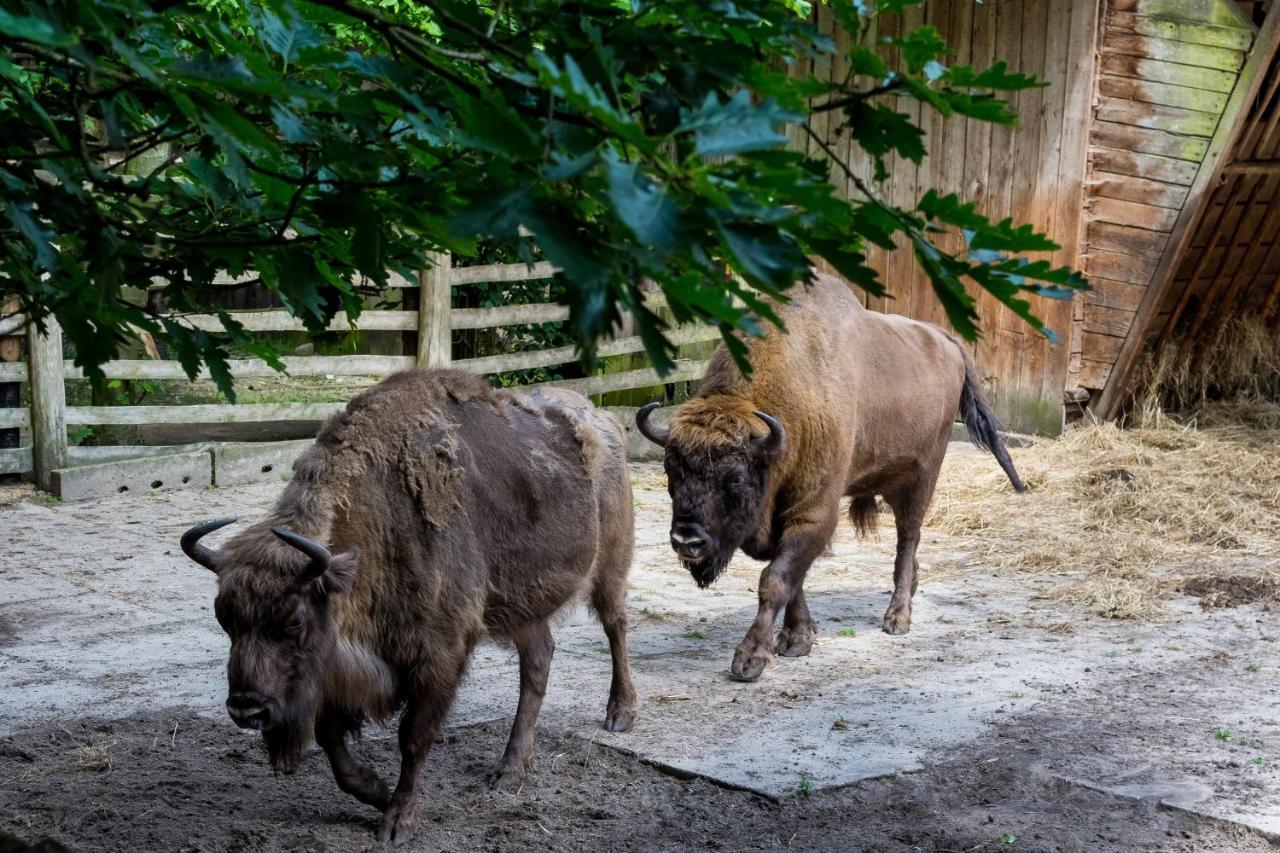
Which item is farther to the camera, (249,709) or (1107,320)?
(1107,320)

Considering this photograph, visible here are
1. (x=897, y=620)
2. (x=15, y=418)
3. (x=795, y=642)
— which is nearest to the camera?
(x=795, y=642)

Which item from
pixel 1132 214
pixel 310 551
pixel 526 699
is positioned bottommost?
pixel 526 699

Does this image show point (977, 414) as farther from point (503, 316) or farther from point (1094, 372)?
point (503, 316)

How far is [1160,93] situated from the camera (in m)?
11.0

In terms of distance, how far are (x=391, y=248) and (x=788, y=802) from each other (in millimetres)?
2462

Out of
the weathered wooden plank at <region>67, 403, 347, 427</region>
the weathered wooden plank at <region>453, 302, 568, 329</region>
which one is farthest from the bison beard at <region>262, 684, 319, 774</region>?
the weathered wooden plank at <region>453, 302, 568, 329</region>

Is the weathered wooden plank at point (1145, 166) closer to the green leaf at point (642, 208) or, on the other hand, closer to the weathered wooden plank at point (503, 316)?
the weathered wooden plank at point (503, 316)

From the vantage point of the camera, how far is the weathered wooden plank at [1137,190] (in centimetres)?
1091

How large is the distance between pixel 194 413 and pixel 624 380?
3662mm

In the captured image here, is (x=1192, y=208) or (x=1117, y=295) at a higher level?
(x=1192, y=208)

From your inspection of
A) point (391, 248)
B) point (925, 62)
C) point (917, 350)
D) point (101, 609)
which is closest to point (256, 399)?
point (101, 609)

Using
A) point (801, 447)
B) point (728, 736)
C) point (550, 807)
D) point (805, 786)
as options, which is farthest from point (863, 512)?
point (550, 807)

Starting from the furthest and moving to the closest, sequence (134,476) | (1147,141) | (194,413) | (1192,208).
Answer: (1147,141) → (1192,208) → (194,413) → (134,476)

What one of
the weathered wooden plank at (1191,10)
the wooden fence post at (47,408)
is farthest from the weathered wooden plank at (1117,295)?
the wooden fence post at (47,408)
